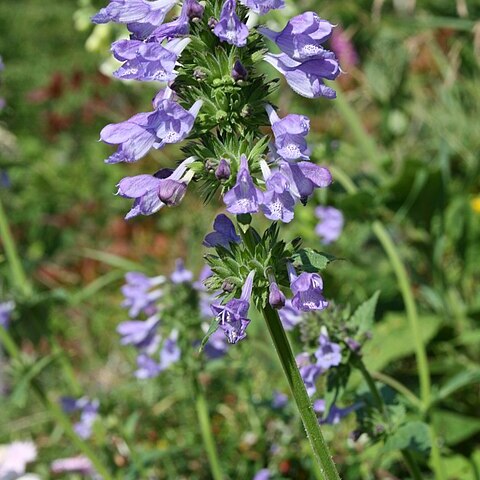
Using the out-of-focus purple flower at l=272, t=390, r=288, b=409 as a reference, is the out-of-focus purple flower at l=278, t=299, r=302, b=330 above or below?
above

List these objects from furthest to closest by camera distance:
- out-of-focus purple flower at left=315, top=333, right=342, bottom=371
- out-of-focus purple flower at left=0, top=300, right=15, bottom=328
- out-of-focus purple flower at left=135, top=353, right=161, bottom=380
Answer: out-of-focus purple flower at left=0, top=300, right=15, bottom=328 < out-of-focus purple flower at left=135, top=353, right=161, bottom=380 < out-of-focus purple flower at left=315, top=333, right=342, bottom=371

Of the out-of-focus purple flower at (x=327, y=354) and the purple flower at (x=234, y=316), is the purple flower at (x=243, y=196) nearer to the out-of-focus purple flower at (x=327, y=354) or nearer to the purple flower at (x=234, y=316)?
the purple flower at (x=234, y=316)

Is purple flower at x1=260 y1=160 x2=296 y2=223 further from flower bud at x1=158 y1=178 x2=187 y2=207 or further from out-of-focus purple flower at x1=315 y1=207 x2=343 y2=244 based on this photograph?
out-of-focus purple flower at x1=315 y1=207 x2=343 y2=244

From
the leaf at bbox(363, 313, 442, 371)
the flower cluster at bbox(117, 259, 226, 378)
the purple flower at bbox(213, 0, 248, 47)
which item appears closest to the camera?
the purple flower at bbox(213, 0, 248, 47)

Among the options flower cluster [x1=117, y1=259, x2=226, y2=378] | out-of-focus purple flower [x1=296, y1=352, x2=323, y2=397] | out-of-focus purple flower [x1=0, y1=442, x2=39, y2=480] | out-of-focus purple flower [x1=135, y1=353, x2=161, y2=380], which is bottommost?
out-of-focus purple flower [x1=0, y1=442, x2=39, y2=480]

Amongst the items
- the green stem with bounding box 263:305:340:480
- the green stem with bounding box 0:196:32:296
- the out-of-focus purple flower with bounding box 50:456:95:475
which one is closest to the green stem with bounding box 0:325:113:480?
the green stem with bounding box 0:196:32:296

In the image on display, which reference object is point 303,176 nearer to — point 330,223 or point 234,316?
point 234,316

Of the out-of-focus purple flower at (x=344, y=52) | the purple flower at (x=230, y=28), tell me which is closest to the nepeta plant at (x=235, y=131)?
the purple flower at (x=230, y=28)

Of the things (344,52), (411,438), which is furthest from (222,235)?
(344,52)
